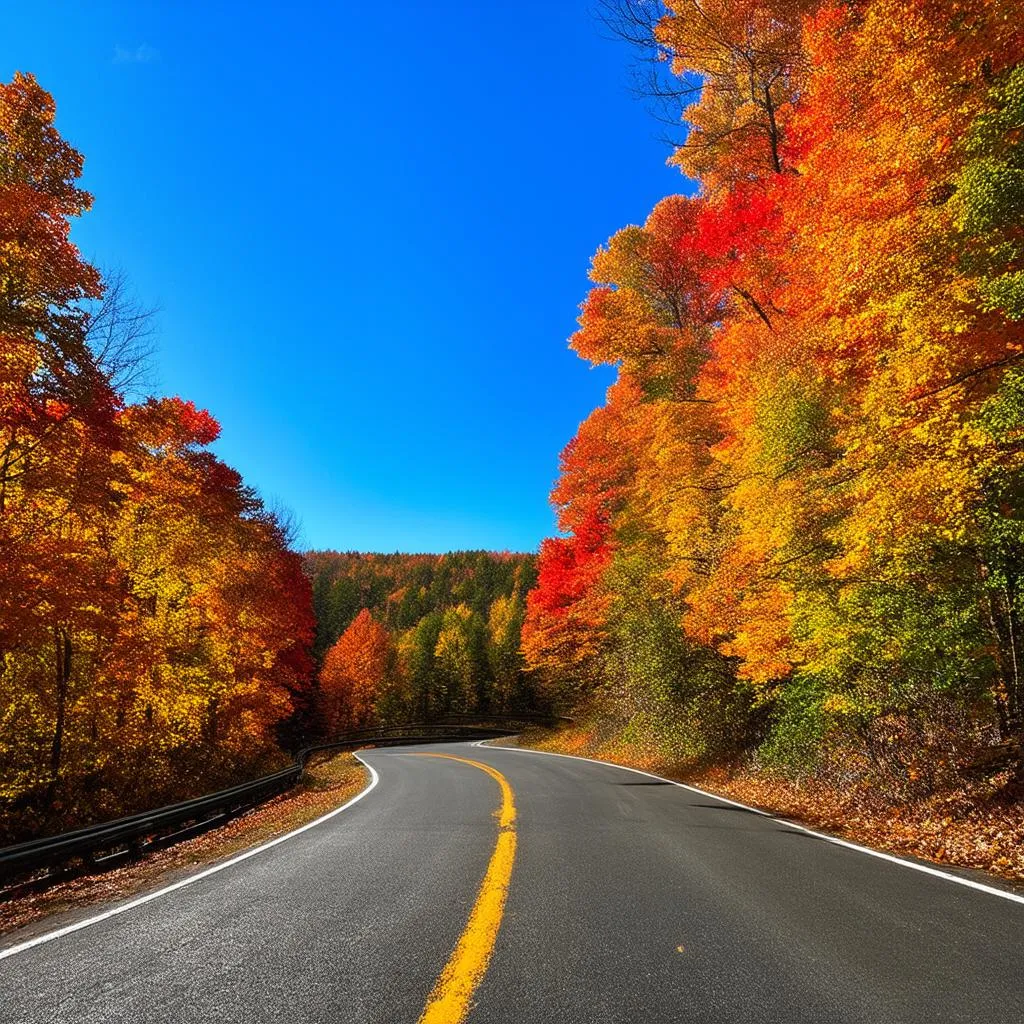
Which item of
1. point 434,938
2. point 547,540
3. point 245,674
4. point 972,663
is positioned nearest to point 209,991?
point 434,938

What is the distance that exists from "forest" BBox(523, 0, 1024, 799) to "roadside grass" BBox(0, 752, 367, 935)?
8487 millimetres

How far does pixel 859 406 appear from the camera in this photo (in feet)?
26.9

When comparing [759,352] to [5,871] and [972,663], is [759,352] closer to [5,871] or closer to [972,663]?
[972,663]

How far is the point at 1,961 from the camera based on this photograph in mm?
3430

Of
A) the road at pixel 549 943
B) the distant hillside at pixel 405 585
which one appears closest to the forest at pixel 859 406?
the road at pixel 549 943

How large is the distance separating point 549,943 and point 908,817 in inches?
262

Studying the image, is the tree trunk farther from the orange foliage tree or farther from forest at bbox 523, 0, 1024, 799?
the orange foliage tree

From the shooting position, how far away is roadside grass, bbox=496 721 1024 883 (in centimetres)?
563

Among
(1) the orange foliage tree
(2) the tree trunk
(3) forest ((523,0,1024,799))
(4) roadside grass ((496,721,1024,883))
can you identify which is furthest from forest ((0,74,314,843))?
(1) the orange foliage tree

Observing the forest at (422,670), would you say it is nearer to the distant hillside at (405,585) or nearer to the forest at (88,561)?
A: the distant hillside at (405,585)

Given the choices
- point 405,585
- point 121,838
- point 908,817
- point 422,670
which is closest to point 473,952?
point 908,817

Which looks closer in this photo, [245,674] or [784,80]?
[784,80]

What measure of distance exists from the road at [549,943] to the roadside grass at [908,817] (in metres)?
1.25

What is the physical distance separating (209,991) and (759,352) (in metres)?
11.7
